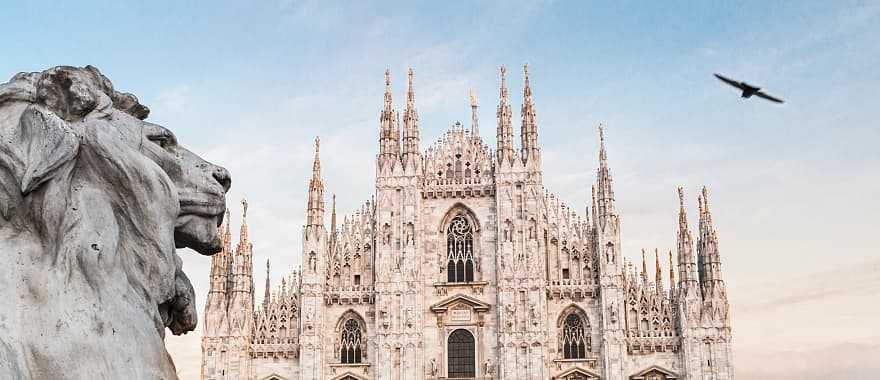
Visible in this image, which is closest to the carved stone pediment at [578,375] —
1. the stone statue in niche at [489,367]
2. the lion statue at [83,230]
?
the stone statue in niche at [489,367]

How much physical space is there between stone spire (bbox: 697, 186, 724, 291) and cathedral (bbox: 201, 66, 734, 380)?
1.9 inches

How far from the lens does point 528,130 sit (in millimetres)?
34531

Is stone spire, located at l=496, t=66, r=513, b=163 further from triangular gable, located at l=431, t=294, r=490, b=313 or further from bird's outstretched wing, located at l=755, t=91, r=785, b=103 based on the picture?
bird's outstretched wing, located at l=755, t=91, r=785, b=103

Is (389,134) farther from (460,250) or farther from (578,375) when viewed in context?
(578,375)

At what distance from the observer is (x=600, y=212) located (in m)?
33.2

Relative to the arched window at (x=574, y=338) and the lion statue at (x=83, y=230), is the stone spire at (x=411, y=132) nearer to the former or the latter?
the arched window at (x=574, y=338)

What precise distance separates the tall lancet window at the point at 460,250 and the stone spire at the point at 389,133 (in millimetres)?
3177

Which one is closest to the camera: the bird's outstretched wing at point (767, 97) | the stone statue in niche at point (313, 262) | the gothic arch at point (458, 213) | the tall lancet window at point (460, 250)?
the bird's outstretched wing at point (767, 97)

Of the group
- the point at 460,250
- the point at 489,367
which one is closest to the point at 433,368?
the point at 489,367

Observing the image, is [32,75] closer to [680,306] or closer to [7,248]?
[7,248]

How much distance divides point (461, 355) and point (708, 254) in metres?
8.83

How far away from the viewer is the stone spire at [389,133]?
113 feet

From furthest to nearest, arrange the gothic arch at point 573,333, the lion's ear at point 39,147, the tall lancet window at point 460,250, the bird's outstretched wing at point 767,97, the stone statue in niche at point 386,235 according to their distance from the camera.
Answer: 1. the tall lancet window at point 460,250
2. the stone statue in niche at point 386,235
3. the gothic arch at point 573,333
4. the bird's outstretched wing at point 767,97
5. the lion's ear at point 39,147

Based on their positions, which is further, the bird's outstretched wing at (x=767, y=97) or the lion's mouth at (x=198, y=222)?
the bird's outstretched wing at (x=767, y=97)
